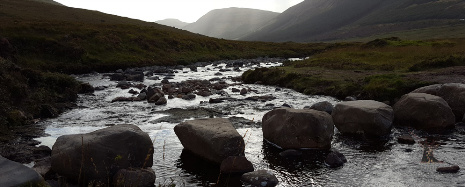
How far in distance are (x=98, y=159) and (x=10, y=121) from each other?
8517mm

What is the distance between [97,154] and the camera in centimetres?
872

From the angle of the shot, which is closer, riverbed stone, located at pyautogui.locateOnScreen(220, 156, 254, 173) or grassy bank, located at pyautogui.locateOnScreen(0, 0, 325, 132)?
riverbed stone, located at pyautogui.locateOnScreen(220, 156, 254, 173)

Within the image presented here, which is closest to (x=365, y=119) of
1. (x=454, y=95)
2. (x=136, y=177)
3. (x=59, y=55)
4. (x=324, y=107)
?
(x=324, y=107)

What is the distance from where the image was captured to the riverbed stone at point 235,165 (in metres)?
9.59

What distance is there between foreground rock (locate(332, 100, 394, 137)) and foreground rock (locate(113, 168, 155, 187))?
7983mm

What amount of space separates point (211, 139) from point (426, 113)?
9.09 m

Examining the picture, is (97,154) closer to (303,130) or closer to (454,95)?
(303,130)

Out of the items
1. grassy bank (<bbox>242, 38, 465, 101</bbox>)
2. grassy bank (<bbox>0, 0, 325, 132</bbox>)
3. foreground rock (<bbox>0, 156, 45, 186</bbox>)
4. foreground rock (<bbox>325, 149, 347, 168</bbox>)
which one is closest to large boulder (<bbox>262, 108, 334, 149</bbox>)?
foreground rock (<bbox>325, 149, 347, 168</bbox>)

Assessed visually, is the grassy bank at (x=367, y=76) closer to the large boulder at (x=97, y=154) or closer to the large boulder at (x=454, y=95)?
the large boulder at (x=454, y=95)

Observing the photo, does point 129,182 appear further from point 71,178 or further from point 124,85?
point 124,85

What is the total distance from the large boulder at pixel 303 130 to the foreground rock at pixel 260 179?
9.29 feet

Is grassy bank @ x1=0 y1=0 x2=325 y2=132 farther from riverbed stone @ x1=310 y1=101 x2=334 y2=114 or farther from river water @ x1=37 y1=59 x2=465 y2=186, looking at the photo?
riverbed stone @ x1=310 y1=101 x2=334 y2=114

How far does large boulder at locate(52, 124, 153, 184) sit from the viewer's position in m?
8.65

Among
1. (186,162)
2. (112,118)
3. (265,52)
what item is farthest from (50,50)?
(265,52)
